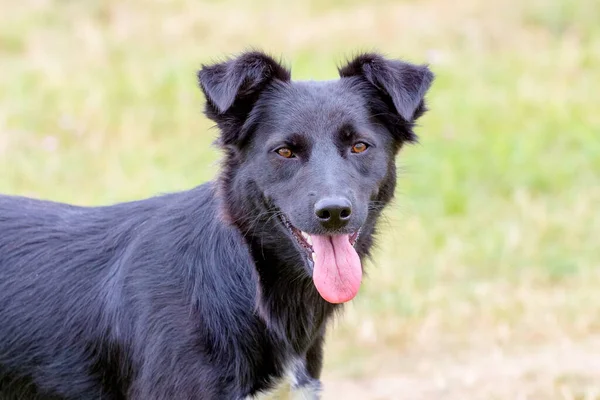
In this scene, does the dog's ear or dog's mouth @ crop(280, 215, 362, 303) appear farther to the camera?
the dog's ear

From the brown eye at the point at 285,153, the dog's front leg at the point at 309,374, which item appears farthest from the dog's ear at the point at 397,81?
the dog's front leg at the point at 309,374

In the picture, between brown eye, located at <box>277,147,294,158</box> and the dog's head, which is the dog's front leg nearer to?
the dog's head

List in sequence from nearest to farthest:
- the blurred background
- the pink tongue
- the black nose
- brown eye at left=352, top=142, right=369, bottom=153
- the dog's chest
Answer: the black nose < the pink tongue < the dog's chest < brown eye at left=352, top=142, right=369, bottom=153 < the blurred background

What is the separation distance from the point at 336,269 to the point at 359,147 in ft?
1.84

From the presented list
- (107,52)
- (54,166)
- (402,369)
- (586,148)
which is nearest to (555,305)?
(402,369)

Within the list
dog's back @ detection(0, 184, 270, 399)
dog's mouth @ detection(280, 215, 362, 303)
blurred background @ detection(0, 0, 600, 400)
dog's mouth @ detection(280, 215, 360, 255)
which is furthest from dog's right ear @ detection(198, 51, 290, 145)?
dog's mouth @ detection(280, 215, 362, 303)

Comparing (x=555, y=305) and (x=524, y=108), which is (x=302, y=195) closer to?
(x=555, y=305)

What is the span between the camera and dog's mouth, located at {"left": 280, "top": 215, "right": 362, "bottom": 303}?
3755 millimetres

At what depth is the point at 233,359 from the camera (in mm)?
3760

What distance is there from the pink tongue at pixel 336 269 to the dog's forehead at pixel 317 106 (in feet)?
1.63

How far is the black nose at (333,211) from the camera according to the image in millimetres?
3623

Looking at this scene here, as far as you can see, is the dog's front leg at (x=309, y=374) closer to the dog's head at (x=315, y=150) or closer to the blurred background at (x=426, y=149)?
the dog's head at (x=315, y=150)

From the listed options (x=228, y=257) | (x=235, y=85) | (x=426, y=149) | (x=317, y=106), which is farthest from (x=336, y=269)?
(x=426, y=149)

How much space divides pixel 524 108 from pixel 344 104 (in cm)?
671
